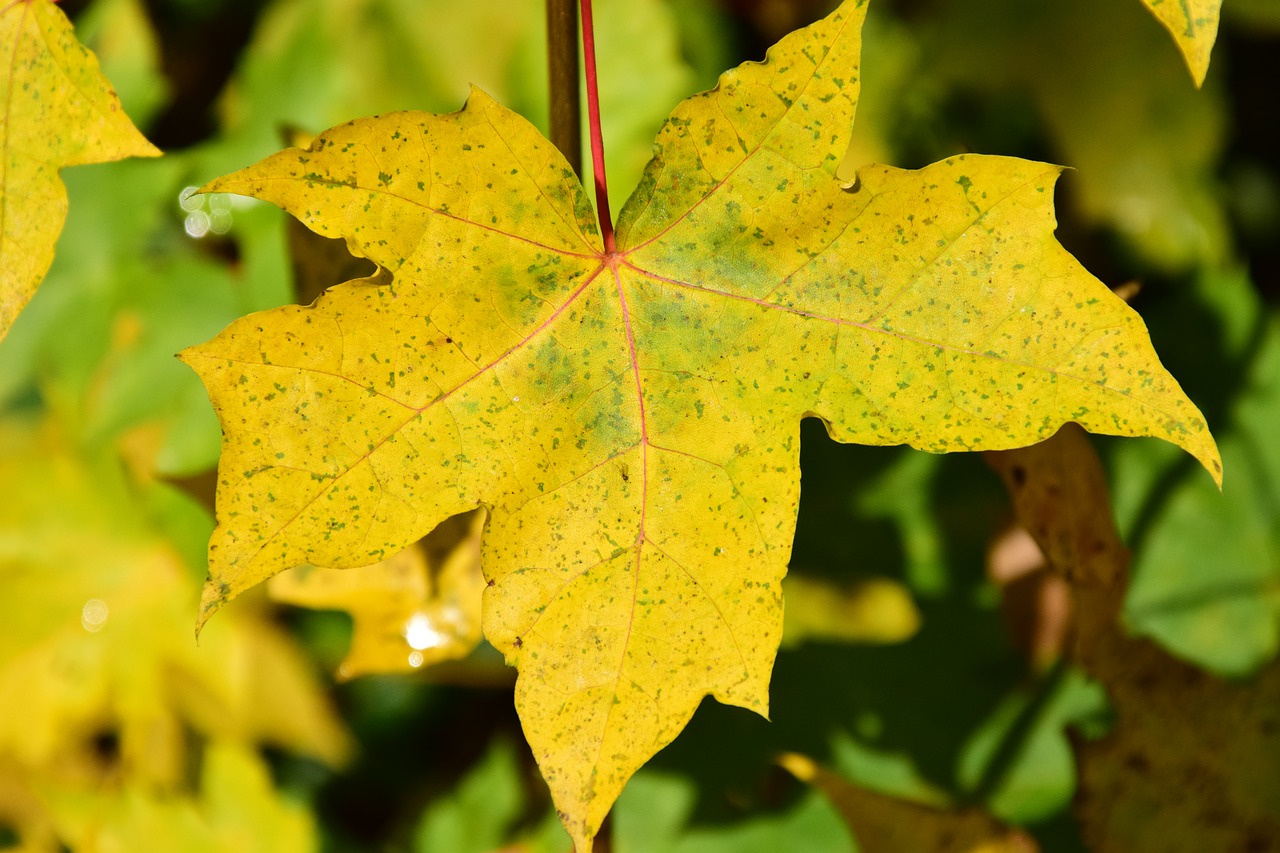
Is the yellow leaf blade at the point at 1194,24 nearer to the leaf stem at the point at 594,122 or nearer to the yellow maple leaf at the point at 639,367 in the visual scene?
the yellow maple leaf at the point at 639,367

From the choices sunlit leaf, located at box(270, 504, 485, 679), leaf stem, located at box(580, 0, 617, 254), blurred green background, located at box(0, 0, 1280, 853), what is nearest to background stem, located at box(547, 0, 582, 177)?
leaf stem, located at box(580, 0, 617, 254)

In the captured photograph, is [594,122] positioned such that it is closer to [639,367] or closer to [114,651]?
[639,367]

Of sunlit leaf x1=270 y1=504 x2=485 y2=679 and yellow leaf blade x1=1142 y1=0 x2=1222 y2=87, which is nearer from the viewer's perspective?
yellow leaf blade x1=1142 y1=0 x2=1222 y2=87

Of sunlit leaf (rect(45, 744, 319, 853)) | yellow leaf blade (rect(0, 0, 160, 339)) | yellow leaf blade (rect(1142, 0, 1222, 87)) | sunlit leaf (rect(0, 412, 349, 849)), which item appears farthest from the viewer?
sunlit leaf (rect(0, 412, 349, 849))

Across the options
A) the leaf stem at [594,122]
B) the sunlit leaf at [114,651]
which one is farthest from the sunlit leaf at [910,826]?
the sunlit leaf at [114,651]

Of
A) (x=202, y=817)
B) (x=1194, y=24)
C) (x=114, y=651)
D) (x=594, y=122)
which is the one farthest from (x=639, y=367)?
(x=114, y=651)

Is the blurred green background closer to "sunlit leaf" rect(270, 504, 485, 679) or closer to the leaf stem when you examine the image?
"sunlit leaf" rect(270, 504, 485, 679)
